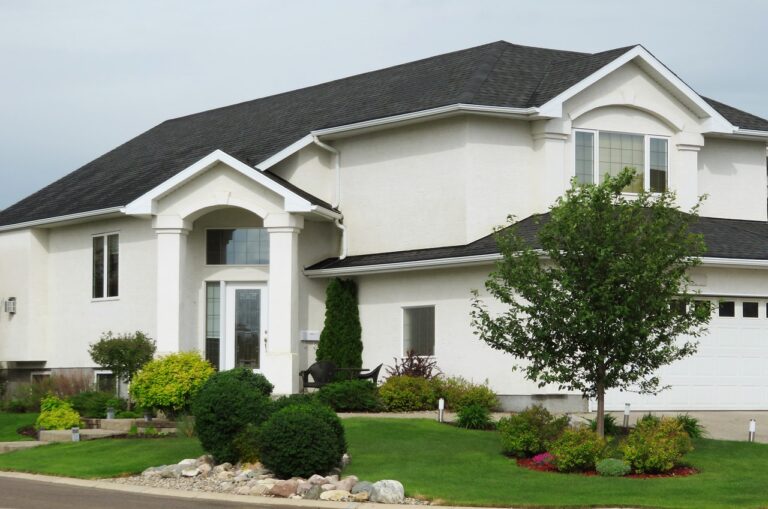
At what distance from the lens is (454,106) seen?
26047 mm

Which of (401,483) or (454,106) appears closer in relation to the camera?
(401,483)

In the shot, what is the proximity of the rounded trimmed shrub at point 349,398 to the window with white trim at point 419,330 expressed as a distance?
7.91 feet

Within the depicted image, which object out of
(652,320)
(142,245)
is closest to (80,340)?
(142,245)

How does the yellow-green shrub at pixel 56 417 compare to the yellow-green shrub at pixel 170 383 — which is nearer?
the yellow-green shrub at pixel 56 417

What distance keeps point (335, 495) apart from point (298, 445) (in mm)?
1310

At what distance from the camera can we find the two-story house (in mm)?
26141

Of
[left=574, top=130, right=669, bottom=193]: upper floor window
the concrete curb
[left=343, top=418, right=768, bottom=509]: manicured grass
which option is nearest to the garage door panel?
[left=574, top=130, right=669, bottom=193]: upper floor window

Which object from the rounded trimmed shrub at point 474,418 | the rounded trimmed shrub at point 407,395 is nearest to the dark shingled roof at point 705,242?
the rounded trimmed shrub at point 407,395

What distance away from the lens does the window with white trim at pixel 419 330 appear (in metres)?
26.9

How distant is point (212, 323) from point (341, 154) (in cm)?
509

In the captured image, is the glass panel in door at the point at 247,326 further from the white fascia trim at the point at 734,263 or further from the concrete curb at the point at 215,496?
the concrete curb at the point at 215,496

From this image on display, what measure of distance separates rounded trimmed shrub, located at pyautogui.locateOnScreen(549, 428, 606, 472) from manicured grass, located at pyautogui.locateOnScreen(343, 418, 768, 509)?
1.13ft

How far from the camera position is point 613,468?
1742cm

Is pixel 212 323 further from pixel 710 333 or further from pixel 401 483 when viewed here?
pixel 401 483
